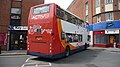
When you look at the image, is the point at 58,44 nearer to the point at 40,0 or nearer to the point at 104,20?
the point at 40,0

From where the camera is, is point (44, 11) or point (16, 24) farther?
point (16, 24)

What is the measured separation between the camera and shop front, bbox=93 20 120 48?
1284 inches

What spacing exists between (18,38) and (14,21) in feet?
7.93

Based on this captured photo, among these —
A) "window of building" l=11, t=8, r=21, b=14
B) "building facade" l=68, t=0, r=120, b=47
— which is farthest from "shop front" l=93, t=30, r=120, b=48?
"window of building" l=11, t=8, r=21, b=14

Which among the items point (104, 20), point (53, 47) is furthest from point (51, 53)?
point (104, 20)

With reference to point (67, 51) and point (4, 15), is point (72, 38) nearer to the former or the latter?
point (67, 51)

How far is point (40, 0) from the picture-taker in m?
27.4

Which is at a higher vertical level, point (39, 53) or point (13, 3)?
point (13, 3)

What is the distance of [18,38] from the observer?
25.7 metres

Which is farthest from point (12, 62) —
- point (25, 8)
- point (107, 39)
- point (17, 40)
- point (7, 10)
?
point (107, 39)

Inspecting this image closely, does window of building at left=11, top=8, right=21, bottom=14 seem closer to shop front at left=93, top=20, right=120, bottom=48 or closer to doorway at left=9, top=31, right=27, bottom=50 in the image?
doorway at left=9, top=31, right=27, bottom=50

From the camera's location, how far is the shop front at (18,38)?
994 inches

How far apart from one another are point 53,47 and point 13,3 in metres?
15.0

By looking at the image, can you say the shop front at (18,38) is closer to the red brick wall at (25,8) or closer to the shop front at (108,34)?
the red brick wall at (25,8)
